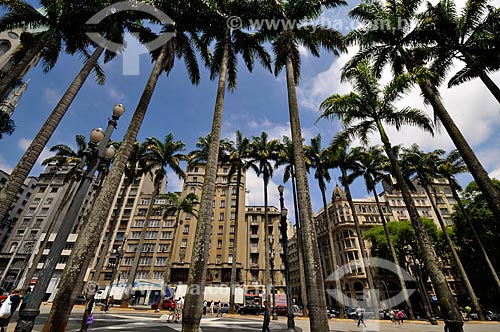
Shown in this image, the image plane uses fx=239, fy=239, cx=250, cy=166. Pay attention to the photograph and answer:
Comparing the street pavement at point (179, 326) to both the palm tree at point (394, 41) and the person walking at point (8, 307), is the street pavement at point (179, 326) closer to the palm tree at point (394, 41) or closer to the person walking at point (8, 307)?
the person walking at point (8, 307)

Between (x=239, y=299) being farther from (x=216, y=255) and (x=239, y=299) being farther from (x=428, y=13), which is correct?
(x=428, y=13)

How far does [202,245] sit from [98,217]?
167 inches

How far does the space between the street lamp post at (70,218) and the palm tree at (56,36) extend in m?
5.12

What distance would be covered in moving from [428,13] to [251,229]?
4752 cm

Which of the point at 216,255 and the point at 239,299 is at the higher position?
the point at 216,255

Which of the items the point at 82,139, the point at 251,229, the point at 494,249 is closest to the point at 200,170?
the point at 251,229

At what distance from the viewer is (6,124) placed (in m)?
19.0

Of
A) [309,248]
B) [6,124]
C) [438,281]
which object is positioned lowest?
[438,281]

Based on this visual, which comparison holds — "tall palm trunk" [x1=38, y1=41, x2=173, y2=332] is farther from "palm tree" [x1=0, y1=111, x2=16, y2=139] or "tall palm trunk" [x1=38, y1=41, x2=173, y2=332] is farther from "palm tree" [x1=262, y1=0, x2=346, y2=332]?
"palm tree" [x1=0, y1=111, x2=16, y2=139]

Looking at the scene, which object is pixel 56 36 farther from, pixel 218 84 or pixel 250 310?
pixel 250 310

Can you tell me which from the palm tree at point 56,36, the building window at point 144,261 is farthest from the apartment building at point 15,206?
the palm tree at point 56,36

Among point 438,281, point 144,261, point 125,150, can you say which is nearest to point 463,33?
point 438,281

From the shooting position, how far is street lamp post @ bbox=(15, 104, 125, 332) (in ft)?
15.5

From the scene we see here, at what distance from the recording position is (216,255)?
47.1m
